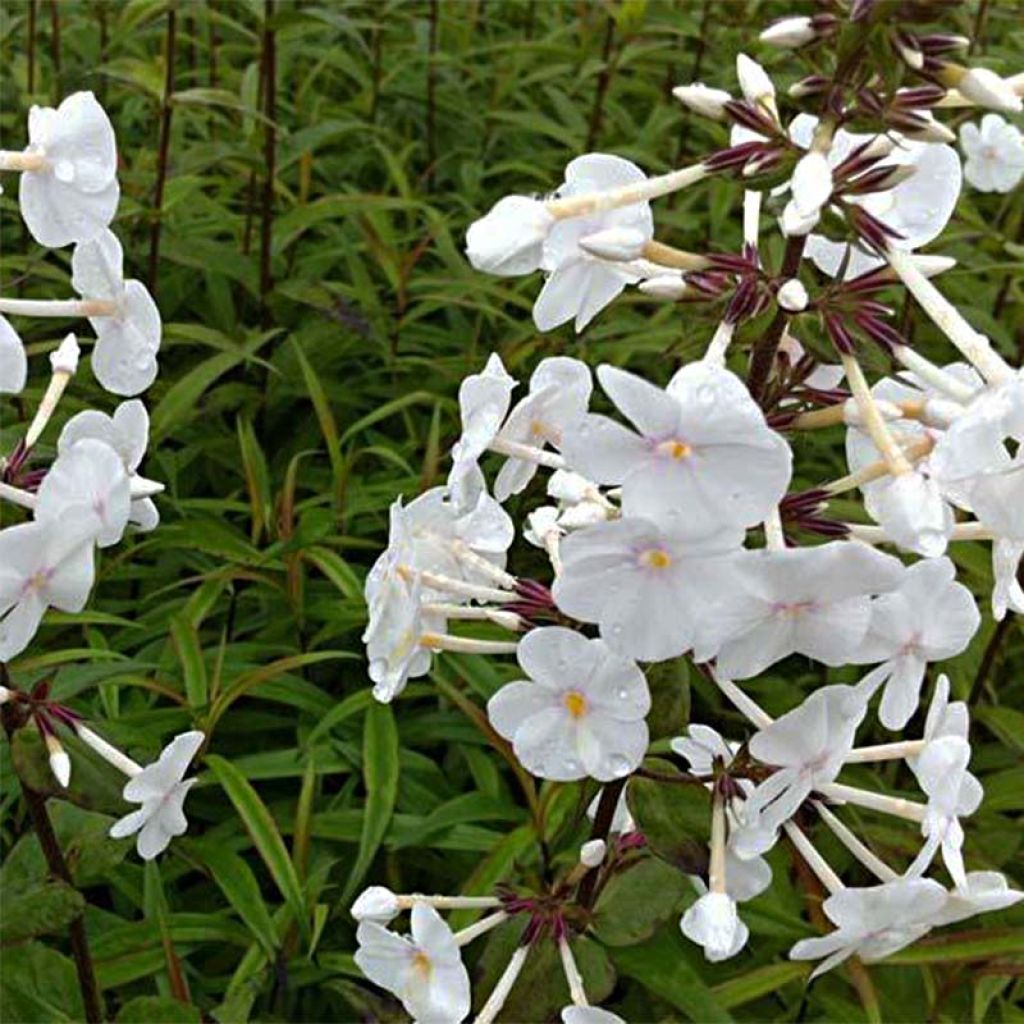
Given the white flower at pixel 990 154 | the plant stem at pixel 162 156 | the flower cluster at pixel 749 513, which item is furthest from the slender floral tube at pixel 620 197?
the white flower at pixel 990 154

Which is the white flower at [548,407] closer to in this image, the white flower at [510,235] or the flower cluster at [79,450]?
the white flower at [510,235]

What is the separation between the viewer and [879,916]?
1.30 metres

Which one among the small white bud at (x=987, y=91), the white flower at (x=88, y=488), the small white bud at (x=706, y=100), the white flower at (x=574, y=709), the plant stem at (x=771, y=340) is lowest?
the white flower at (x=574, y=709)

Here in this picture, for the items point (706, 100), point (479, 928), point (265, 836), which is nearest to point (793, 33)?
point (706, 100)

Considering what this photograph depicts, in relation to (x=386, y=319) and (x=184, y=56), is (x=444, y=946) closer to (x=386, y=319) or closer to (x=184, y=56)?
(x=386, y=319)

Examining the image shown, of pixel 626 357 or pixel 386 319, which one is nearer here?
pixel 626 357

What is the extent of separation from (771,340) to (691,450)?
0.25 metres

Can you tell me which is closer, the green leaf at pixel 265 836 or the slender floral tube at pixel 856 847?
the slender floral tube at pixel 856 847

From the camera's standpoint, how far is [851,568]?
110 cm

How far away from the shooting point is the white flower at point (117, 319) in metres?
1.48

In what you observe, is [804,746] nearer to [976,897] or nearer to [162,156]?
[976,897]

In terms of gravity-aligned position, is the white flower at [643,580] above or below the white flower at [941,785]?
above

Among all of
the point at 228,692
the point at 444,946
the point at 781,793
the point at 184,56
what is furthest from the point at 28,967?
the point at 184,56

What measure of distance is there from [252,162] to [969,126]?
140 cm
